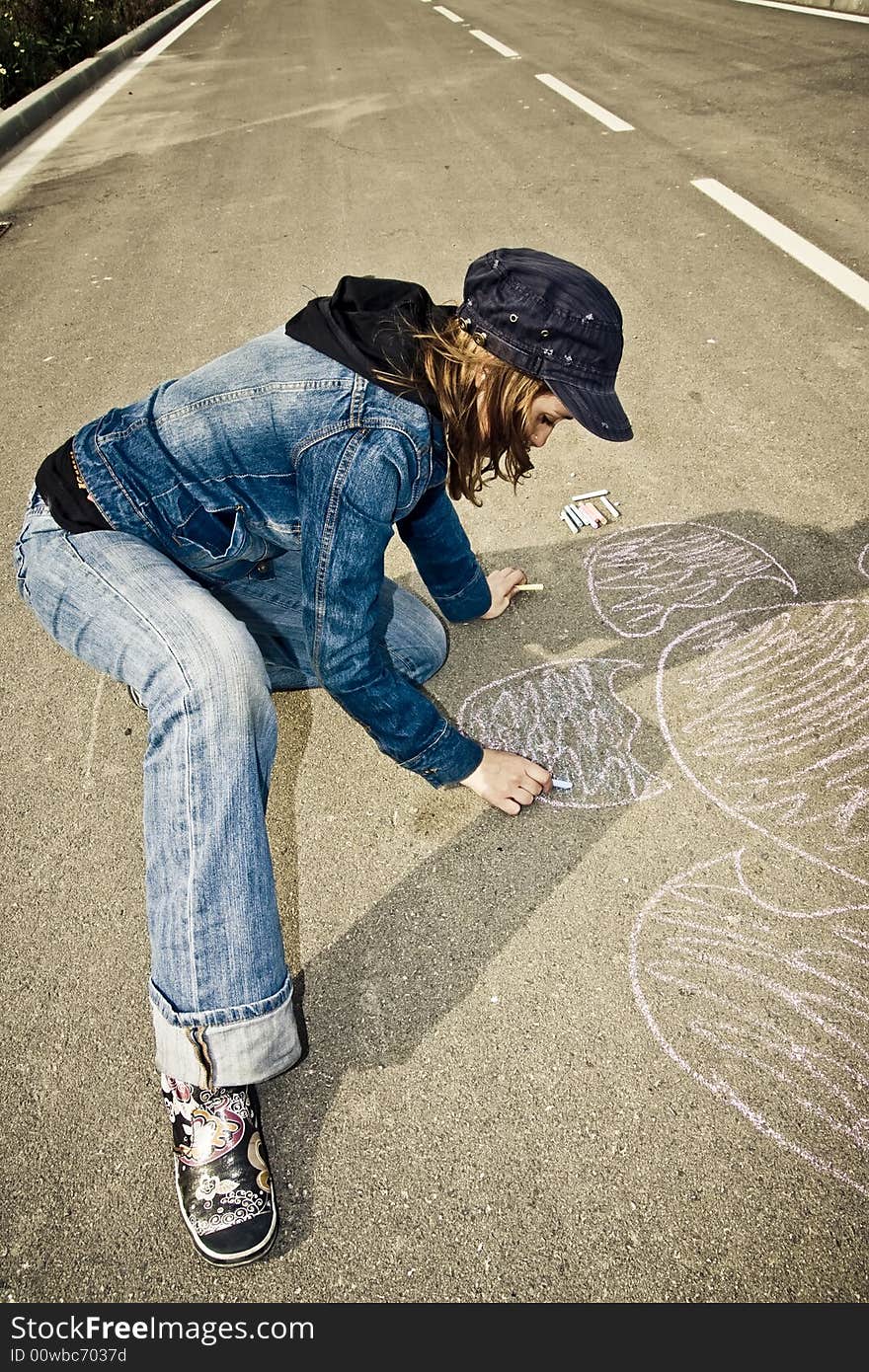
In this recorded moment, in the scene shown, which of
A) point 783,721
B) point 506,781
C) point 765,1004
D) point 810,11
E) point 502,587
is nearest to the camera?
point 765,1004

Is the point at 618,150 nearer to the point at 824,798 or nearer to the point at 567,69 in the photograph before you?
the point at 567,69

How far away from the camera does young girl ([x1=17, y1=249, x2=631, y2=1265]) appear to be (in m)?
1.53

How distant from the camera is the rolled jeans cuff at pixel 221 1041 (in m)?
1.52

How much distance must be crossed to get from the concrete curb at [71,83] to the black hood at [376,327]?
29.7ft

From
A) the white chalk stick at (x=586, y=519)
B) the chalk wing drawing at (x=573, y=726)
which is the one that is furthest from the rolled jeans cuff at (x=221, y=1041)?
the white chalk stick at (x=586, y=519)

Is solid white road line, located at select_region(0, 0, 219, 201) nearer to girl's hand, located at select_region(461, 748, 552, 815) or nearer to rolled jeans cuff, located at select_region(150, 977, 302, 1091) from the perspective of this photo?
girl's hand, located at select_region(461, 748, 552, 815)

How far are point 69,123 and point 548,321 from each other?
10228 millimetres

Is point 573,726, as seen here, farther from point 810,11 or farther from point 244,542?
point 810,11

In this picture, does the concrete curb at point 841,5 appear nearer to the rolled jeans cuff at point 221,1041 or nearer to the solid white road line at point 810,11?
the solid white road line at point 810,11

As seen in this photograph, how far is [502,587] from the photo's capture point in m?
2.72

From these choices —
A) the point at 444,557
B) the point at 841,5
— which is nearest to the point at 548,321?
the point at 444,557

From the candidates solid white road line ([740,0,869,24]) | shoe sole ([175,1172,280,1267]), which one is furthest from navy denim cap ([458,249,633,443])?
solid white road line ([740,0,869,24])

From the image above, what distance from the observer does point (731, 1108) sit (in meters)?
1.63

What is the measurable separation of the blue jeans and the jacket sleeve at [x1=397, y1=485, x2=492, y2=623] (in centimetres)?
69
